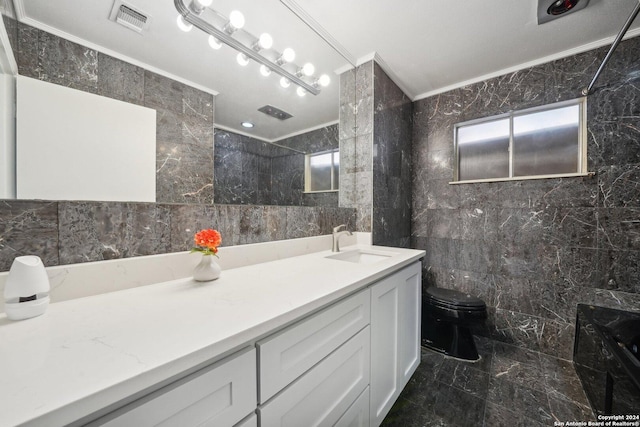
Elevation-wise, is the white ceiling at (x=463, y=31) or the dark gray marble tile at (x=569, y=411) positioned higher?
the white ceiling at (x=463, y=31)

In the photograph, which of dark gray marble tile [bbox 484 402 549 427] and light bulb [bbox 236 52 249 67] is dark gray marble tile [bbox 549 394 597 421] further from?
light bulb [bbox 236 52 249 67]

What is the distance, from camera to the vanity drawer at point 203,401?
389 millimetres

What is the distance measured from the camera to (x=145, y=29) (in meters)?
0.91

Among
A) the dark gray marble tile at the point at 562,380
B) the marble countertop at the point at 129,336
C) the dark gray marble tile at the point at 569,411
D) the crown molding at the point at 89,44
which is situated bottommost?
the dark gray marble tile at the point at 562,380

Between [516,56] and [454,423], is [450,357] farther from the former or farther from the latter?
[516,56]

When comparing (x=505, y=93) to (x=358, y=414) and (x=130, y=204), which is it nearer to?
(x=358, y=414)

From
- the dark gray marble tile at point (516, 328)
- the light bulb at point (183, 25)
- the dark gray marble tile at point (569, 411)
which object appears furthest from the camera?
the dark gray marble tile at point (516, 328)

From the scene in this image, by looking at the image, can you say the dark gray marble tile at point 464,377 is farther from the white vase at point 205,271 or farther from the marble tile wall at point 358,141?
the white vase at point 205,271

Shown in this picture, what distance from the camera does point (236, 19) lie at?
1.20 metres

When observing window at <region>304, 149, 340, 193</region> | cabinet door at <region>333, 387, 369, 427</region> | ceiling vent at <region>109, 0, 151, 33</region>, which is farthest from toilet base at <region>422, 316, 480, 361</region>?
ceiling vent at <region>109, 0, 151, 33</region>

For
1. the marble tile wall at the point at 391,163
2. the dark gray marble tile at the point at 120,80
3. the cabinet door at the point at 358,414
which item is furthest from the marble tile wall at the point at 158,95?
the marble tile wall at the point at 391,163

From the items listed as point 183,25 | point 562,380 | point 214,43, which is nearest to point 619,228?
point 562,380

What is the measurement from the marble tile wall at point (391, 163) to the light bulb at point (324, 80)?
410 mm

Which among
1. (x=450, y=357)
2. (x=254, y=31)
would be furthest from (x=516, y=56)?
(x=450, y=357)
